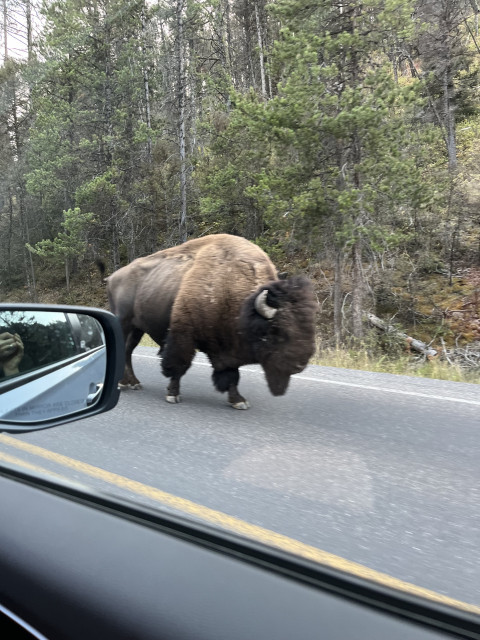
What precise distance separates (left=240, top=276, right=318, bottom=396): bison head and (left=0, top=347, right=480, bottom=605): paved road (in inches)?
18.9

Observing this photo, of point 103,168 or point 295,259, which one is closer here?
point 295,259

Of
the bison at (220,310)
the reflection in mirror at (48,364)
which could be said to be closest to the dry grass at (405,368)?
the bison at (220,310)

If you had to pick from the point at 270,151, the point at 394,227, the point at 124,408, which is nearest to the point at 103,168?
the point at 270,151

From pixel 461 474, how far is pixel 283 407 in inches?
83.6

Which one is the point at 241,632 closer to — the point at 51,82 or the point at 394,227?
the point at 394,227

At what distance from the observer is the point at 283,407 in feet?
17.5

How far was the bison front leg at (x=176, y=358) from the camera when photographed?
5844 mm

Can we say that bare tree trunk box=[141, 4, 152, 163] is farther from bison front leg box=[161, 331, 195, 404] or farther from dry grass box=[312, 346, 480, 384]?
bison front leg box=[161, 331, 195, 404]

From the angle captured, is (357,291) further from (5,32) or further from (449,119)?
(5,32)

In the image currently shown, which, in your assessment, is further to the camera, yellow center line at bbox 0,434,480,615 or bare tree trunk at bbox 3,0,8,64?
bare tree trunk at bbox 3,0,8,64

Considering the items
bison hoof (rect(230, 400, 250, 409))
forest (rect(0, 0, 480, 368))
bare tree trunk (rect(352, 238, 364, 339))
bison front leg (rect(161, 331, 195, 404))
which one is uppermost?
forest (rect(0, 0, 480, 368))

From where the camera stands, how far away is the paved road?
2.52 m

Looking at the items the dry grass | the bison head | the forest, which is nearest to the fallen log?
the forest

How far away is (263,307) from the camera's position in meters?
5.07
